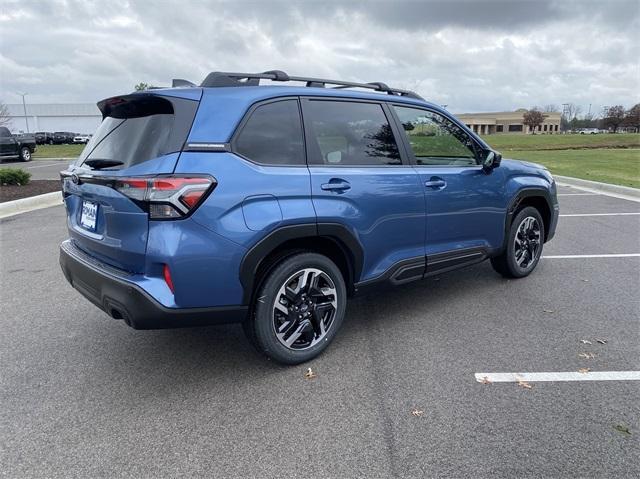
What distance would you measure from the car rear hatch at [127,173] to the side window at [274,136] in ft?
1.18

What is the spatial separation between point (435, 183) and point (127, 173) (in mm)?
2407

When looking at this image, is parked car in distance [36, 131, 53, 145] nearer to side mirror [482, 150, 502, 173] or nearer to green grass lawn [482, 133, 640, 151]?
green grass lawn [482, 133, 640, 151]

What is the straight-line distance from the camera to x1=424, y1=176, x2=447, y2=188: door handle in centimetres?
395

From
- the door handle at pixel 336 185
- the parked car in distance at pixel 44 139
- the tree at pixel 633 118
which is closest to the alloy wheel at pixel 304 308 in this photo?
the door handle at pixel 336 185

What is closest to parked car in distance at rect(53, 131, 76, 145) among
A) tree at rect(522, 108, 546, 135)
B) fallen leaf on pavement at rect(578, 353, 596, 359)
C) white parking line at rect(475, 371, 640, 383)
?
white parking line at rect(475, 371, 640, 383)

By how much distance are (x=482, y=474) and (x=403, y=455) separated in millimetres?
385

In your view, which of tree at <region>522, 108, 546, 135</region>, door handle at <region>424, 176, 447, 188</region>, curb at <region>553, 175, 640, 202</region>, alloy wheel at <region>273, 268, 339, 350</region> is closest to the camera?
alloy wheel at <region>273, 268, 339, 350</region>

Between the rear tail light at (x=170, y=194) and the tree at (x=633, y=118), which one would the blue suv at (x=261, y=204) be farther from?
the tree at (x=633, y=118)

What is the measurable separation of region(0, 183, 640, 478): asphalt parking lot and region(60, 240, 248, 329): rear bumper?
0.52 meters

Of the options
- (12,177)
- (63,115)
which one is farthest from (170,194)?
(63,115)

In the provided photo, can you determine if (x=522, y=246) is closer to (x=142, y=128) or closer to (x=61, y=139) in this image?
(x=142, y=128)

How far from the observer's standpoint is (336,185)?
10.9ft

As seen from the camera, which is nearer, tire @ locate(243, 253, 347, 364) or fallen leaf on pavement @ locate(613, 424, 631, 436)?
fallen leaf on pavement @ locate(613, 424, 631, 436)

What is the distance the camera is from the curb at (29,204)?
32.1ft
